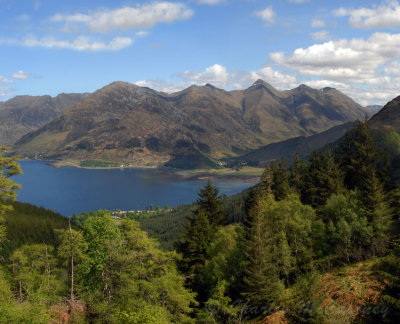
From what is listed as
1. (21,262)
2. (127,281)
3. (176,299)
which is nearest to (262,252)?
(176,299)

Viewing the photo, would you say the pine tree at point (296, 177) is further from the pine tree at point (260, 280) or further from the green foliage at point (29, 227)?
the green foliage at point (29, 227)

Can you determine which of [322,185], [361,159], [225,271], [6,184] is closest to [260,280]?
[225,271]

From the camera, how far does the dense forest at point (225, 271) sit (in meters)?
27.1

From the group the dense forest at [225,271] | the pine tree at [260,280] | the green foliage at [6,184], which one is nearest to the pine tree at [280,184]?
the dense forest at [225,271]

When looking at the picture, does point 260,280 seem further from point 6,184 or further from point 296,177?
point 296,177

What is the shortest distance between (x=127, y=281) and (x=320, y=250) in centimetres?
2705

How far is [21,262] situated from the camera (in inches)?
1501

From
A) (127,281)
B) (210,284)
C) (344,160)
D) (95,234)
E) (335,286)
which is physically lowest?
(210,284)

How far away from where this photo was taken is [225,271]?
4194 cm

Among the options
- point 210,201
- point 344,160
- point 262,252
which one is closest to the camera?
point 262,252

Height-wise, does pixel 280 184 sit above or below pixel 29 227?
above

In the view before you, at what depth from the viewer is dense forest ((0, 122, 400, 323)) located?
89.0 feet

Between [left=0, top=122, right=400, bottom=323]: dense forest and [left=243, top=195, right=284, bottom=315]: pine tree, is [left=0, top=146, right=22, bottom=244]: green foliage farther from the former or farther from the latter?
[left=243, top=195, right=284, bottom=315]: pine tree

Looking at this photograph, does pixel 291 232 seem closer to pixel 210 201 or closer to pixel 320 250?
pixel 320 250
